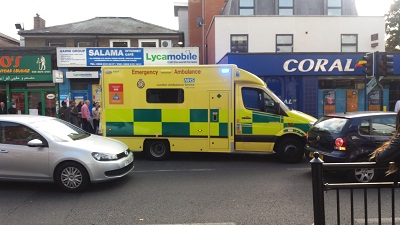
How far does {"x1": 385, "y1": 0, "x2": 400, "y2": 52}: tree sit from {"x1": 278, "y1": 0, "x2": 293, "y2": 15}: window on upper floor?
25.9 metres

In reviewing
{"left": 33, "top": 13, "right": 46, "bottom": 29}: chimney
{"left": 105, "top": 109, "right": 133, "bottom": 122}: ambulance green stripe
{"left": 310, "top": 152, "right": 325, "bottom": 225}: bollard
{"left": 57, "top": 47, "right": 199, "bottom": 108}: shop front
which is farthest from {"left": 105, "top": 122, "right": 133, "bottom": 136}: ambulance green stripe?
{"left": 33, "top": 13, "right": 46, "bottom": 29}: chimney

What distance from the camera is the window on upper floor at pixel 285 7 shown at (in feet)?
69.9

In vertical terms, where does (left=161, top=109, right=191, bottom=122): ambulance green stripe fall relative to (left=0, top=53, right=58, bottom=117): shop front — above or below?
below

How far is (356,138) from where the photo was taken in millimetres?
6453

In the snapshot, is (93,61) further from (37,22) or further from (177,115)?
(177,115)

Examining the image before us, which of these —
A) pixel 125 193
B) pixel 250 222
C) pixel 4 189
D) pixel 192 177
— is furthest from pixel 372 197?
pixel 4 189

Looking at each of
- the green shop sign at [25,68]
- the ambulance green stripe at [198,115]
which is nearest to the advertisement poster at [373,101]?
the ambulance green stripe at [198,115]

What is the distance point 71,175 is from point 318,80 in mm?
13252

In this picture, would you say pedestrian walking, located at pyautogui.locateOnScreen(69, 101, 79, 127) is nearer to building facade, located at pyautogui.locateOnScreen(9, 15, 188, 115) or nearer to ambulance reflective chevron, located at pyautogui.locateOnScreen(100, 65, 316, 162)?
building facade, located at pyautogui.locateOnScreen(9, 15, 188, 115)

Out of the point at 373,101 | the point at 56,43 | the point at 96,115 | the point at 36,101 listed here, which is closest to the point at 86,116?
the point at 96,115

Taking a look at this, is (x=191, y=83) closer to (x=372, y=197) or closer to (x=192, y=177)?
(x=192, y=177)

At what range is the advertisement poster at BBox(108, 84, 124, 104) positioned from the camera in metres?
9.08

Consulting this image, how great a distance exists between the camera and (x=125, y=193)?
5.94 m

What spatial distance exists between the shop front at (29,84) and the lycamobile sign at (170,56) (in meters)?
5.32
